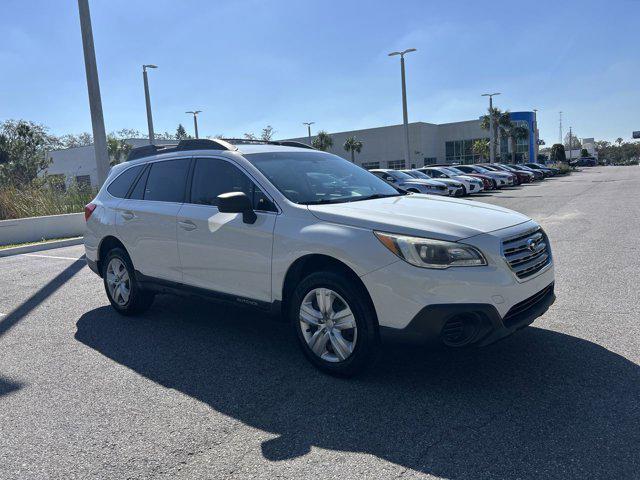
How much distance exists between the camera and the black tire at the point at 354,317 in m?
3.68

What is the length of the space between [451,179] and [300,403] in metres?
23.6

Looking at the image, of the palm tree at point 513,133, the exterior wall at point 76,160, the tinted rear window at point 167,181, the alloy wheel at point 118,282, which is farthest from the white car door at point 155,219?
the palm tree at point 513,133

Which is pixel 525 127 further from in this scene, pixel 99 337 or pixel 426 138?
pixel 99 337

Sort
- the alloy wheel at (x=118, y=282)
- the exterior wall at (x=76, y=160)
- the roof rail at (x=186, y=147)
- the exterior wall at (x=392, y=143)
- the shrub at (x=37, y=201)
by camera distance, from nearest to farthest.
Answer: the roof rail at (x=186, y=147)
the alloy wheel at (x=118, y=282)
the shrub at (x=37, y=201)
the exterior wall at (x=76, y=160)
the exterior wall at (x=392, y=143)

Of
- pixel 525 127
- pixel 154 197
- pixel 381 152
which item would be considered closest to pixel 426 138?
pixel 381 152

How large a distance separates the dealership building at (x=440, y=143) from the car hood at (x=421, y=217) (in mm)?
71924

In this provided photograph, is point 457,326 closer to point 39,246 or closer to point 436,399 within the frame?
point 436,399

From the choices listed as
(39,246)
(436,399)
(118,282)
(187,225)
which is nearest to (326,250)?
(436,399)

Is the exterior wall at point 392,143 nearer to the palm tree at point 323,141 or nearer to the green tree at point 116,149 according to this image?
the palm tree at point 323,141

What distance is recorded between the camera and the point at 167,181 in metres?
5.40

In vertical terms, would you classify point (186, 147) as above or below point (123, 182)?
above

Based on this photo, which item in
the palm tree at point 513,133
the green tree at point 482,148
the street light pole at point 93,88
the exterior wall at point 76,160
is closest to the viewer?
the street light pole at point 93,88

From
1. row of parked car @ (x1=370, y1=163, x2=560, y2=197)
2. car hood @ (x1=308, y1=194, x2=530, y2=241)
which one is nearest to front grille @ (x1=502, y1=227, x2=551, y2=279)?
car hood @ (x1=308, y1=194, x2=530, y2=241)

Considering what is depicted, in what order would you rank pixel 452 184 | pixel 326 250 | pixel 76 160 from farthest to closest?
pixel 76 160 → pixel 452 184 → pixel 326 250
